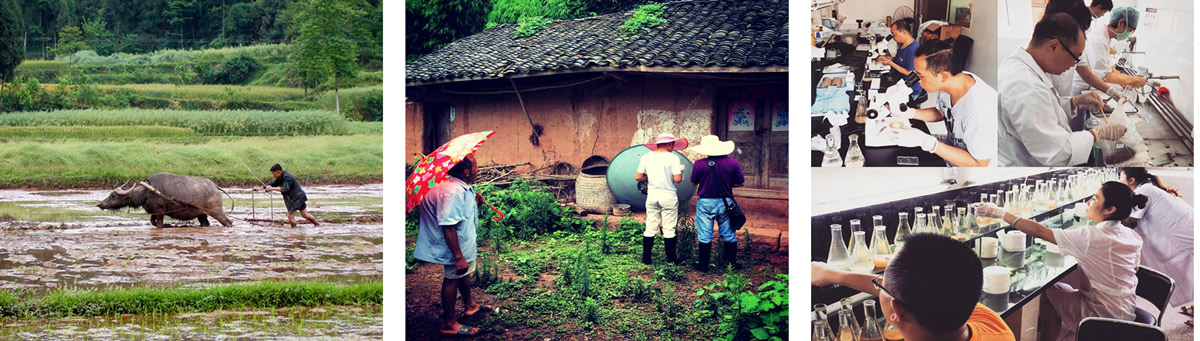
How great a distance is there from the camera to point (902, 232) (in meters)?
5.92

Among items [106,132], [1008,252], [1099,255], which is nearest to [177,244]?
[106,132]

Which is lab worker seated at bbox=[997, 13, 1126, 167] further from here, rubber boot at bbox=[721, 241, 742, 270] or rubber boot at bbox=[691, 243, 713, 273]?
rubber boot at bbox=[691, 243, 713, 273]

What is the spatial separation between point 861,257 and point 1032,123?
1760 millimetres

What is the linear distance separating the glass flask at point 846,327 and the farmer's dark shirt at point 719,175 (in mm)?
1332

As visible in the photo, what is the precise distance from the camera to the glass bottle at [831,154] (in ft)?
19.6

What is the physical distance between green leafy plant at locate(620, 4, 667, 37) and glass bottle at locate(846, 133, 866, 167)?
6.63 feet

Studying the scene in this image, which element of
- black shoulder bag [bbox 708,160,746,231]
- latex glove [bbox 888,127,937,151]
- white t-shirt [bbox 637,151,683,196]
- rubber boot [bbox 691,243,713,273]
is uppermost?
latex glove [bbox 888,127,937,151]

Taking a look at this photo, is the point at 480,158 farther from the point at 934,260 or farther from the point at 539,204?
the point at 934,260

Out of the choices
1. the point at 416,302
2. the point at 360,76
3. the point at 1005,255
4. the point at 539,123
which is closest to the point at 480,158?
the point at 539,123

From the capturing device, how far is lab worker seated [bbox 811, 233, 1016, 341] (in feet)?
18.7

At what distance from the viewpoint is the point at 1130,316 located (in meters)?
5.90

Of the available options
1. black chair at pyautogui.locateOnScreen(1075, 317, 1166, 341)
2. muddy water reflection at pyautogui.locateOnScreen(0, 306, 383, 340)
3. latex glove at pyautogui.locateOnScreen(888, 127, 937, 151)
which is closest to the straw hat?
latex glove at pyautogui.locateOnScreen(888, 127, 937, 151)

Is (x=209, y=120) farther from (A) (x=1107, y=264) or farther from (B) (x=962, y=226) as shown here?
(A) (x=1107, y=264)

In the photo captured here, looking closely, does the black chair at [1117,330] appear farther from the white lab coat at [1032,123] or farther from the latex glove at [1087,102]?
the latex glove at [1087,102]
